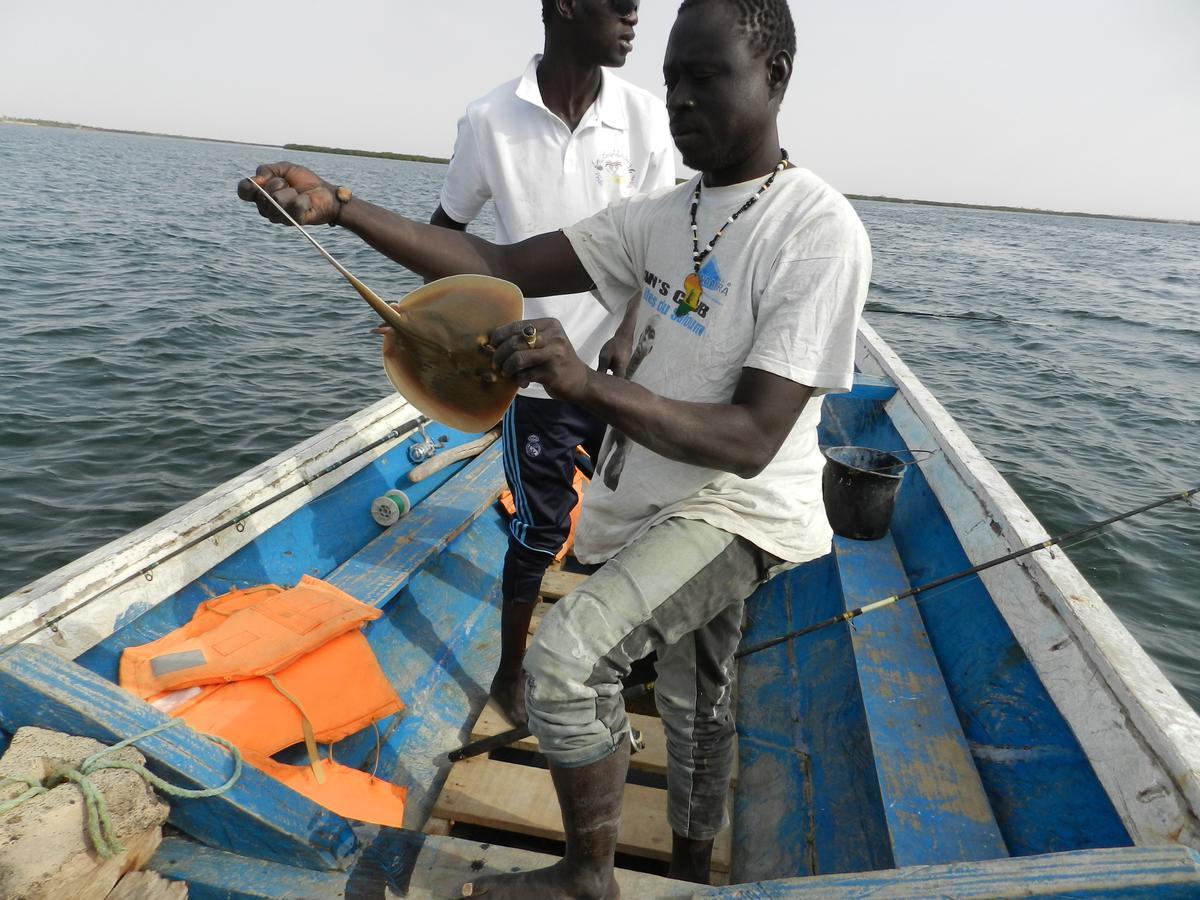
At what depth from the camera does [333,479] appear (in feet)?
13.1

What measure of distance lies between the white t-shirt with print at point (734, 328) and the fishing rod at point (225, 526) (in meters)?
1.75

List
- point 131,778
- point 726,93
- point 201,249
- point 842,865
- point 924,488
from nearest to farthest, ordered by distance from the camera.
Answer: point 726,93, point 131,778, point 842,865, point 924,488, point 201,249

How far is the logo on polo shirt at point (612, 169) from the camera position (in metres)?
2.96

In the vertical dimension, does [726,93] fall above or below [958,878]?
above

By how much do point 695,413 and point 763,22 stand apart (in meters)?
0.91

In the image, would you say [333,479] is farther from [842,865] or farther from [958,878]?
[958,878]

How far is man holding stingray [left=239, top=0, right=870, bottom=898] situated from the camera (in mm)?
1685

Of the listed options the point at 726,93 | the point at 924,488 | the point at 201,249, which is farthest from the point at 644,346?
the point at 201,249

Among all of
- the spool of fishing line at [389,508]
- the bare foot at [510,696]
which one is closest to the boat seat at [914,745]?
the bare foot at [510,696]

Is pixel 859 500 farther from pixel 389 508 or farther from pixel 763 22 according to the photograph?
pixel 763 22

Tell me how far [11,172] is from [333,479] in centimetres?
4004

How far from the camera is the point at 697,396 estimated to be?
6.20ft

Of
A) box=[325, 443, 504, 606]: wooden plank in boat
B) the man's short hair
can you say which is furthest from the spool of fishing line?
the man's short hair

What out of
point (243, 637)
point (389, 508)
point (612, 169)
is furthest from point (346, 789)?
point (612, 169)
